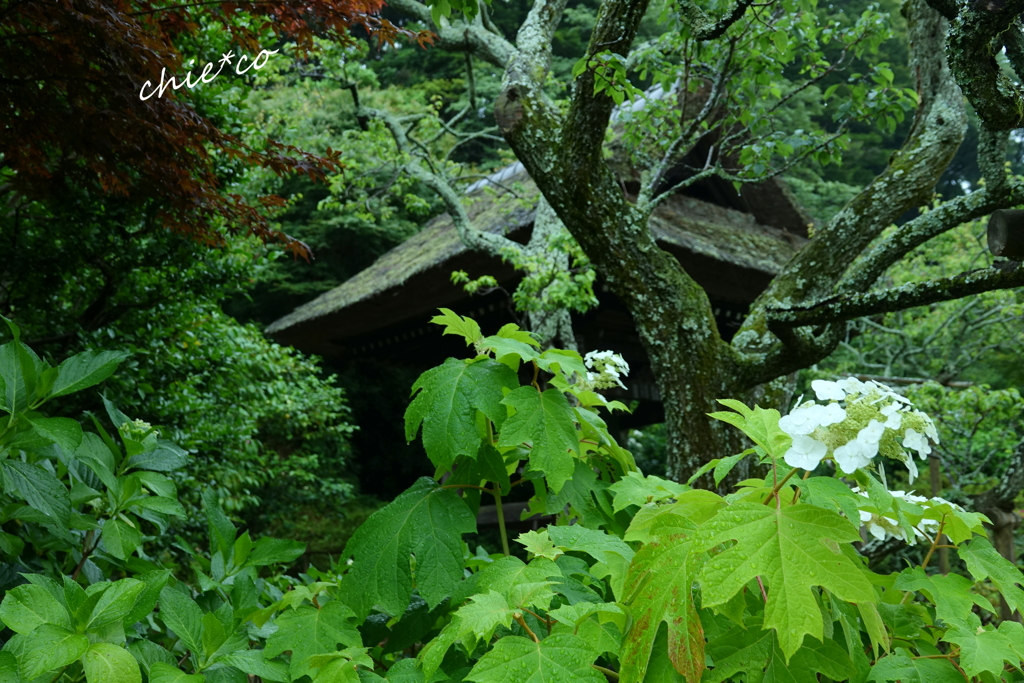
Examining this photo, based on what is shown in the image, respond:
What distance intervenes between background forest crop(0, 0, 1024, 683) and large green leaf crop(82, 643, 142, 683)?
0.01m

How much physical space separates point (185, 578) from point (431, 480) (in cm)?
441

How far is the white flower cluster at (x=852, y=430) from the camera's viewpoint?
0.84 meters

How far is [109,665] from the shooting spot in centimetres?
89

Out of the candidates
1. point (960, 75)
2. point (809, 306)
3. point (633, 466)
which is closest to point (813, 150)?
point (809, 306)

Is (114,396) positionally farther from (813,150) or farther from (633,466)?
(813,150)

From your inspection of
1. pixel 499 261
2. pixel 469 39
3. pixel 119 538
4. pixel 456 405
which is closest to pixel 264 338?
pixel 499 261

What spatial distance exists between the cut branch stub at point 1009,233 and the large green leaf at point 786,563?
4.37 feet

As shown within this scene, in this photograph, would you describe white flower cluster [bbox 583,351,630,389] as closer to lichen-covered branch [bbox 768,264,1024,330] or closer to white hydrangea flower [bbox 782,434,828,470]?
lichen-covered branch [bbox 768,264,1024,330]

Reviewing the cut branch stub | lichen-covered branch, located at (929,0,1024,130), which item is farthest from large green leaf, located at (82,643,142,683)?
lichen-covered branch, located at (929,0,1024,130)

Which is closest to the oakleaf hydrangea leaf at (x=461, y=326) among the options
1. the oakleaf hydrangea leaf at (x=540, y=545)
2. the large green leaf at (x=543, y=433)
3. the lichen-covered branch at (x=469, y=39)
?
the large green leaf at (x=543, y=433)

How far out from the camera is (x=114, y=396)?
3473 millimetres

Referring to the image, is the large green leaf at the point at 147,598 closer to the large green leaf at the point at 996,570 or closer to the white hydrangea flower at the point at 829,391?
the white hydrangea flower at the point at 829,391

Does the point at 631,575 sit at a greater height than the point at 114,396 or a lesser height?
lesser

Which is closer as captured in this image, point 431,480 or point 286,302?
point 431,480
